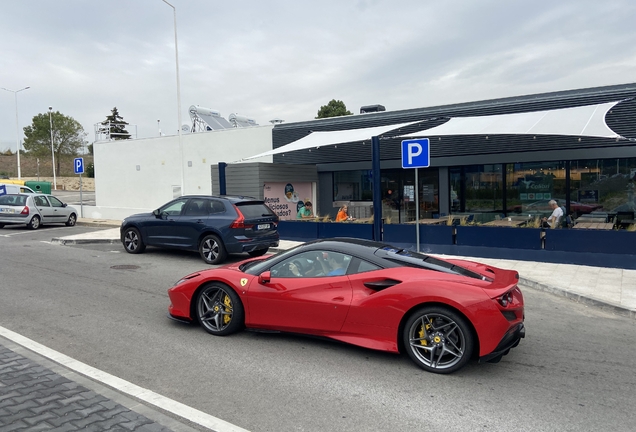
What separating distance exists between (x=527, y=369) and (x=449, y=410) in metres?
1.43

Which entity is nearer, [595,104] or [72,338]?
[72,338]

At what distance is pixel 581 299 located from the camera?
834 centimetres

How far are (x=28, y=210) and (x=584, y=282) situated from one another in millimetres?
19941

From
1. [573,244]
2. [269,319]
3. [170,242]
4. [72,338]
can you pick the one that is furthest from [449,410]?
[170,242]

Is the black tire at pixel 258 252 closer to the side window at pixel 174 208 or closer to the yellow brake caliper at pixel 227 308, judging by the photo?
the side window at pixel 174 208

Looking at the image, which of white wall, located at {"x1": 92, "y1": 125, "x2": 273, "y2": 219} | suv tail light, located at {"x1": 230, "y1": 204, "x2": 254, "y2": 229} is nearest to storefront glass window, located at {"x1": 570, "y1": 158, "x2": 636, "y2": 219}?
suv tail light, located at {"x1": 230, "y1": 204, "x2": 254, "y2": 229}

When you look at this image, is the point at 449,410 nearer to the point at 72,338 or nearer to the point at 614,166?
the point at 72,338

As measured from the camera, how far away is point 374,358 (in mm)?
5383

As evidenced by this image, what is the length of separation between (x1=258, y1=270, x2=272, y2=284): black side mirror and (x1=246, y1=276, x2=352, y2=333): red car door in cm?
4

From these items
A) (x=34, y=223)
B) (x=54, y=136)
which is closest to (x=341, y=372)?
(x=34, y=223)

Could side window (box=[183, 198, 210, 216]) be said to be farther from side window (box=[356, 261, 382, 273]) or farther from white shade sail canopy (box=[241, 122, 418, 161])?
side window (box=[356, 261, 382, 273])

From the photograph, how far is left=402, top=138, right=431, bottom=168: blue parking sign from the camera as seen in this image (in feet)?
35.3

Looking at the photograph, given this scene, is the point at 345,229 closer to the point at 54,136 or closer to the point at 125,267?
the point at 125,267

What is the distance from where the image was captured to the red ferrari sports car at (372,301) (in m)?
4.84
